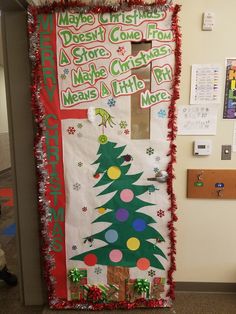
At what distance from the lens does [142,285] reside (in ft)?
5.42

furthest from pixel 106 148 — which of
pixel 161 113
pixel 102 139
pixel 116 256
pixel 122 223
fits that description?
pixel 116 256

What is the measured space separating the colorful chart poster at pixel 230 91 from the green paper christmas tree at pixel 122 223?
77 centimetres

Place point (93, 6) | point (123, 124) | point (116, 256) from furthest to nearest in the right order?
1. point (116, 256)
2. point (123, 124)
3. point (93, 6)

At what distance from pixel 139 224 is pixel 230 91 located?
1143mm

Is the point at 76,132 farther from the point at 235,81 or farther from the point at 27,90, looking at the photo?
the point at 235,81

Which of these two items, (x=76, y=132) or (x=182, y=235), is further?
(x=182, y=235)

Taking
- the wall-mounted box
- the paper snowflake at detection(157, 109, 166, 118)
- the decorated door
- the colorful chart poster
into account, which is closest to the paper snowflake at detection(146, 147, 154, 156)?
the decorated door

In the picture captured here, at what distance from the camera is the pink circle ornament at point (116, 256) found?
166 centimetres

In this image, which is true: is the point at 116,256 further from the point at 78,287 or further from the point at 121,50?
the point at 121,50

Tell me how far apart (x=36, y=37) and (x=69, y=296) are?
6.06 ft

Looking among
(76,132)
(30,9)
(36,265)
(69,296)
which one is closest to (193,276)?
(69,296)

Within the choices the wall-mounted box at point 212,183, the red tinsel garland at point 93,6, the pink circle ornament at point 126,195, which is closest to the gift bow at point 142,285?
the pink circle ornament at point 126,195

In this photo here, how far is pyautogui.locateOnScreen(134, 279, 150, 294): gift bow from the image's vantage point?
5.42 ft

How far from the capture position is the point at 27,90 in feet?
5.14
